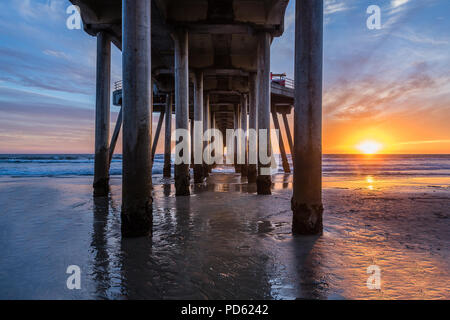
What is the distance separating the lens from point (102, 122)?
9.30 metres

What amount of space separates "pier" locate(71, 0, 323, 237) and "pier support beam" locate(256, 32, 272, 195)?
1.4 inches

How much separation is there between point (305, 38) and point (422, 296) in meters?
3.96

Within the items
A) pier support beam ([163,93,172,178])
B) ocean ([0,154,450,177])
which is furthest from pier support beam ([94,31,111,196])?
ocean ([0,154,450,177])

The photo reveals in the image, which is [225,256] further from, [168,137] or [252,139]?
[168,137]

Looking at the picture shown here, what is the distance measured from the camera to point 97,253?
374cm

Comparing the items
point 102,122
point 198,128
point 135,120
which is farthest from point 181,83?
point 135,120

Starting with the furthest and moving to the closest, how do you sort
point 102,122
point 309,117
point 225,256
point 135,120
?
point 102,122 → point 309,117 → point 135,120 → point 225,256

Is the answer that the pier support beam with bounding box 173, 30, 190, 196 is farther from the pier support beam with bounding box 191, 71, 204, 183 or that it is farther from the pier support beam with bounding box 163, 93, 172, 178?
the pier support beam with bounding box 163, 93, 172, 178

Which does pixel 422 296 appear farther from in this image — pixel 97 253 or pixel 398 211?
pixel 398 211

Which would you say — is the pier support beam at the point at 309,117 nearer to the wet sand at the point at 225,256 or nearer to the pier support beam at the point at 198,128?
the wet sand at the point at 225,256

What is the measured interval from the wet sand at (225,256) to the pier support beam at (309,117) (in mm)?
428

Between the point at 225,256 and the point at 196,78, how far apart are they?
13.6 m

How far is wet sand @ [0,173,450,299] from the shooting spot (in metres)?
2.68
